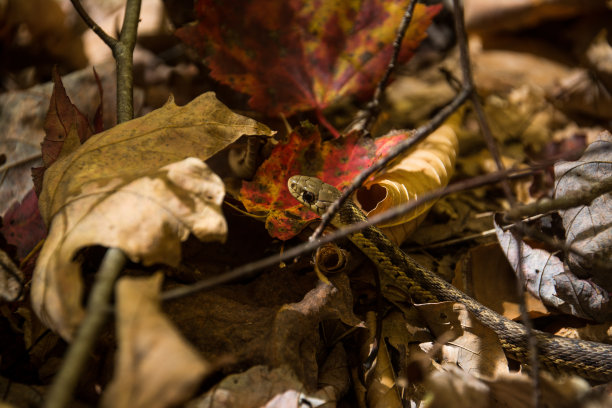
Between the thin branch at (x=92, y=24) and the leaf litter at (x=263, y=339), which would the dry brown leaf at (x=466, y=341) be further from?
the thin branch at (x=92, y=24)

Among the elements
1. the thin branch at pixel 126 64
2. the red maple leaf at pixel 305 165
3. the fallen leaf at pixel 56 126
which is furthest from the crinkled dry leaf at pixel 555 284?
the fallen leaf at pixel 56 126

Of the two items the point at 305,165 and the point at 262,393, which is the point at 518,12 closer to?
the point at 305,165

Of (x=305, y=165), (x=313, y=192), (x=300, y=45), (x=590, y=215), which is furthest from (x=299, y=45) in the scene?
(x=590, y=215)

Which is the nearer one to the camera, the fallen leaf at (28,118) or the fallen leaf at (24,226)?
the fallen leaf at (24,226)

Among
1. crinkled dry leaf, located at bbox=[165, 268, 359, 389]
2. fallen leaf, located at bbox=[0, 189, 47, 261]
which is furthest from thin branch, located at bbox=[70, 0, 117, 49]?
crinkled dry leaf, located at bbox=[165, 268, 359, 389]

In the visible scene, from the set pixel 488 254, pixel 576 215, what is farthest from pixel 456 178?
pixel 576 215

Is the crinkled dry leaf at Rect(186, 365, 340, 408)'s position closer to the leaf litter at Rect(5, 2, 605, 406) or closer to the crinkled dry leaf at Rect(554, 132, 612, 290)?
the leaf litter at Rect(5, 2, 605, 406)
